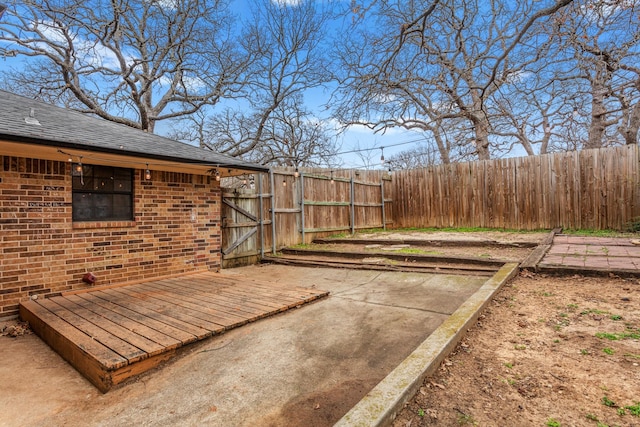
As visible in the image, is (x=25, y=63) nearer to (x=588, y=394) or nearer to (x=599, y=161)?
(x=588, y=394)

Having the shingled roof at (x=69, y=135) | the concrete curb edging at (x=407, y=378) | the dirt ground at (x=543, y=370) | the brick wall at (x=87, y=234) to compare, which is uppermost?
the shingled roof at (x=69, y=135)

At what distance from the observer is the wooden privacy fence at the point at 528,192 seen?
26.6 ft

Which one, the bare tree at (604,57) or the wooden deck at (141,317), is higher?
the bare tree at (604,57)

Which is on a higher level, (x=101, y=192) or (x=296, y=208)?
(x=101, y=192)

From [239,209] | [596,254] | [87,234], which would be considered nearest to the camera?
[87,234]

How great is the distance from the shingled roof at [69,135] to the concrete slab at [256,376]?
2225 mm

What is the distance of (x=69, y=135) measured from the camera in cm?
404

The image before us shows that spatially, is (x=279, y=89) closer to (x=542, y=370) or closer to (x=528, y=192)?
(x=528, y=192)

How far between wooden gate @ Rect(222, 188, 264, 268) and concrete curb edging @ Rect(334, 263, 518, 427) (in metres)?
5.02

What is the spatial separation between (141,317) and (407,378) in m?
2.90

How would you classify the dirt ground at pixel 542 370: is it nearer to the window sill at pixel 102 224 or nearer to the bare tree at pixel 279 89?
the window sill at pixel 102 224


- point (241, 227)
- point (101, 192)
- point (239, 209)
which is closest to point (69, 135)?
point (101, 192)

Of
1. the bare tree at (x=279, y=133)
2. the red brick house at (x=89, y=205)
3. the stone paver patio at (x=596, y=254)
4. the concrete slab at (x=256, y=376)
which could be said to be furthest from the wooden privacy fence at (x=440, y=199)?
the bare tree at (x=279, y=133)

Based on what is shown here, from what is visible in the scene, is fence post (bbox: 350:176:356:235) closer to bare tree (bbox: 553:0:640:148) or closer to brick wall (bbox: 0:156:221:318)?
brick wall (bbox: 0:156:221:318)
